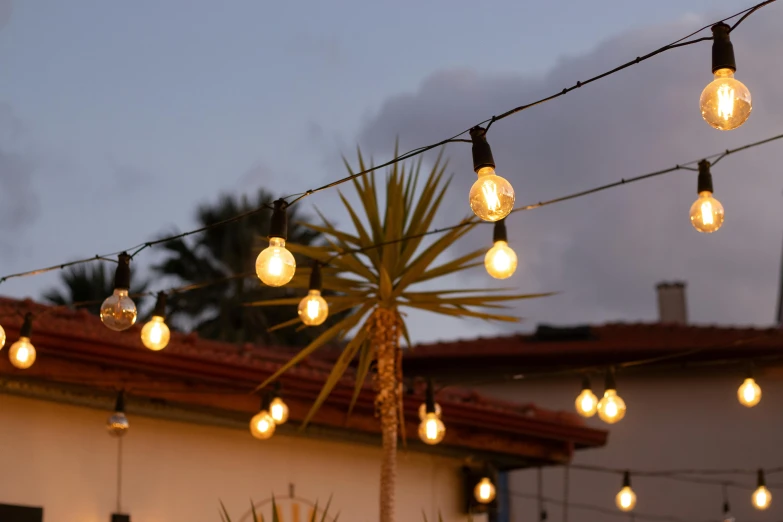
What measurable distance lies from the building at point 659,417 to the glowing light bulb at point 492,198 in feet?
45.2

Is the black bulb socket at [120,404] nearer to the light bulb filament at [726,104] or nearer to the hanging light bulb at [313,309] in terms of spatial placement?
the hanging light bulb at [313,309]

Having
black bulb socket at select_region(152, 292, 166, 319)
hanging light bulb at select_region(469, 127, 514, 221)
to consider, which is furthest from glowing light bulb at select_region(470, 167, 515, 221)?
black bulb socket at select_region(152, 292, 166, 319)

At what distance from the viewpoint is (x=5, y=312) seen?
30.9 ft

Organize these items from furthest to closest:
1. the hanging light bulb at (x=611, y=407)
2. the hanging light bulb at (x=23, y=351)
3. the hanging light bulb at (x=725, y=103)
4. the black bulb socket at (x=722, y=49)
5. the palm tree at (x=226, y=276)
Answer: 1. the palm tree at (x=226, y=276)
2. the hanging light bulb at (x=611, y=407)
3. the hanging light bulb at (x=23, y=351)
4. the black bulb socket at (x=722, y=49)
5. the hanging light bulb at (x=725, y=103)

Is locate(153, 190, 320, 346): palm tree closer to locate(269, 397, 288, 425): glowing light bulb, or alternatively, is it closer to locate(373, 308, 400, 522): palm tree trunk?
locate(269, 397, 288, 425): glowing light bulb

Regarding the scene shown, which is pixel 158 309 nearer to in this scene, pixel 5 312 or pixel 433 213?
pixel 5 312

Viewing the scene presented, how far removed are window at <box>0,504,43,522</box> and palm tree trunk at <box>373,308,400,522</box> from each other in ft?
9.59

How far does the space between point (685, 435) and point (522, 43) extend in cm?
716

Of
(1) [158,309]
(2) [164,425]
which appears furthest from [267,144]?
(1) [158,309]

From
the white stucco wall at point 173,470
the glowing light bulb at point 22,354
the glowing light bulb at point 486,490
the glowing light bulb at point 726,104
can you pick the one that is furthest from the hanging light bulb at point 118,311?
the glowing light bulb at point 486,490

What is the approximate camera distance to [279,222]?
6.45m

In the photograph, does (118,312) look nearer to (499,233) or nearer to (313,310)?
(313,310)

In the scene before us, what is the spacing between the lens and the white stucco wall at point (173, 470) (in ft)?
32.4

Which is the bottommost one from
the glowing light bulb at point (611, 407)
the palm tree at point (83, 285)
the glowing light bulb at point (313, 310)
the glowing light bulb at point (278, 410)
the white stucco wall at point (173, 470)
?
the white stucco wall at point (173, 470)
